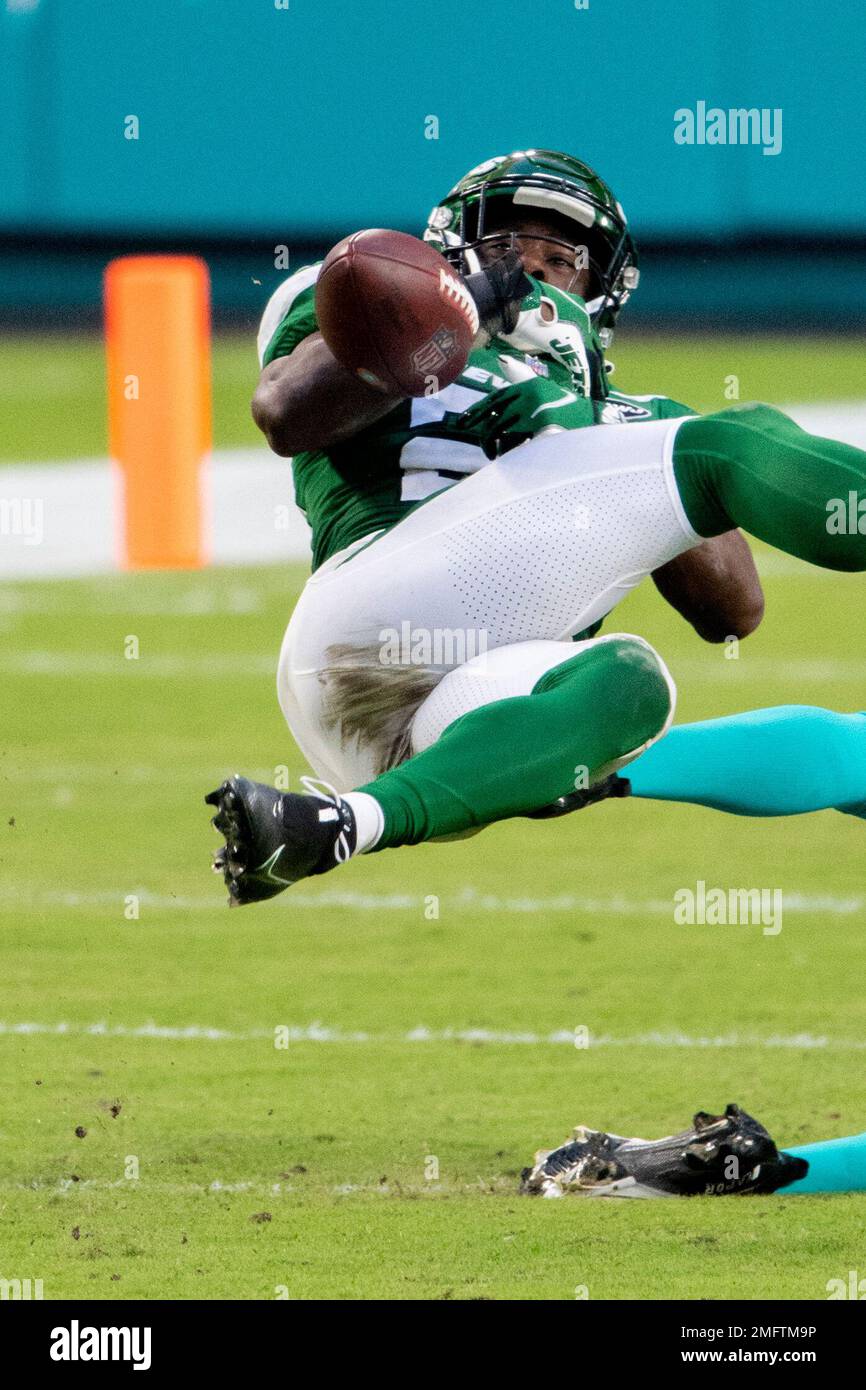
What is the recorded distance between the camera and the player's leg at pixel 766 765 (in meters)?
3.85

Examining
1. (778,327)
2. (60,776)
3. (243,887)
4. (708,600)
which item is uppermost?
(778,327)

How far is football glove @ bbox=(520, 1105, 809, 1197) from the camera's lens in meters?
3.66

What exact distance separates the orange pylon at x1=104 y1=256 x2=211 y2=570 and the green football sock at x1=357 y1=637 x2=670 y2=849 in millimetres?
7414

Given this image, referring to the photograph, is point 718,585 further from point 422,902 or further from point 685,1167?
point 422,902

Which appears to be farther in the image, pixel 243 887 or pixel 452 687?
pixel 452 687

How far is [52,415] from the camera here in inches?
537

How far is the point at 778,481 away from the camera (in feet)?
10.2

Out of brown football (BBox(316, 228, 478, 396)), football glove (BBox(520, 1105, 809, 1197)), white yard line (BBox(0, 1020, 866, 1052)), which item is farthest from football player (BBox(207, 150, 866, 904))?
white yard line (BBox(0, 1020, 866, 1052))

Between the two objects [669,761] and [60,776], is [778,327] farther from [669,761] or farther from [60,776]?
[669,761]

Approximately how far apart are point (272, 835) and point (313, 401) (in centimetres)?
77

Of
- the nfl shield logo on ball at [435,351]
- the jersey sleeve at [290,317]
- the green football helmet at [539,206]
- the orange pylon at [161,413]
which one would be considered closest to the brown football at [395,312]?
the nfl shield logo on ball at [435,351]

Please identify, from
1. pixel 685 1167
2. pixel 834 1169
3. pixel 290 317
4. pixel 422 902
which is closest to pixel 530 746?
pixel 290 317
